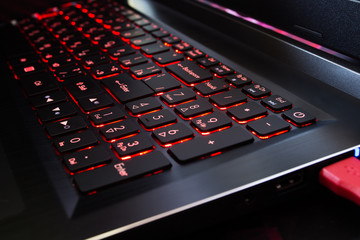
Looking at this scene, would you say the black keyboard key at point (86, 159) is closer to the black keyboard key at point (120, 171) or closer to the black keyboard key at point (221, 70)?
the black keyboard key at point (120, 171)

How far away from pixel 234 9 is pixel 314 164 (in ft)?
1.30

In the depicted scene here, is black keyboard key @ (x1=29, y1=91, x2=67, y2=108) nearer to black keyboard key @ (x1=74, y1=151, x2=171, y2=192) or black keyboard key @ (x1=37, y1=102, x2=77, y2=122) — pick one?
black keyboard key @ (x1=37, y1=102, x2=77, y2=122)

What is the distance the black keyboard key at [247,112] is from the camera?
44 centimetres

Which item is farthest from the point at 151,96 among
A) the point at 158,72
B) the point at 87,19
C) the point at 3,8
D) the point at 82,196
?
the point at 3,8

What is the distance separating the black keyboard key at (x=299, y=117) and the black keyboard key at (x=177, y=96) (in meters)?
0.12

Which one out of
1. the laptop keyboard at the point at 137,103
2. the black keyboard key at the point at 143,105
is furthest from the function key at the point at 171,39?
the black keyboard key at the point at 143,105

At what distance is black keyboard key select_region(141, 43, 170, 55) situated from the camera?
2.10ft

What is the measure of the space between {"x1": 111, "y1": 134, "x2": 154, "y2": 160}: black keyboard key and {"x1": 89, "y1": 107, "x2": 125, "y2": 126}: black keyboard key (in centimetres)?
5

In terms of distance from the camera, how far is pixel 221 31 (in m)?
0.71

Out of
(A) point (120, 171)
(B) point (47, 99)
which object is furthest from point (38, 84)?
(A) point (120, 171)

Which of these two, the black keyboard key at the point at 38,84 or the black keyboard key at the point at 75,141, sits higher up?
the black keyboard key at the point at 75,141

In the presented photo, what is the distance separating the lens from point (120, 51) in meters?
0.66

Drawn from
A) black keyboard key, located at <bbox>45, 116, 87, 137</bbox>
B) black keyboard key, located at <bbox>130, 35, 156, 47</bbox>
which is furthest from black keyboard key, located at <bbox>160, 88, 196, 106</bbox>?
black keyboard key, located at <bbox>130, 35, 156, 47</bbox>

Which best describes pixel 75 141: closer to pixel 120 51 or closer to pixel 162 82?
pixel 162 82
